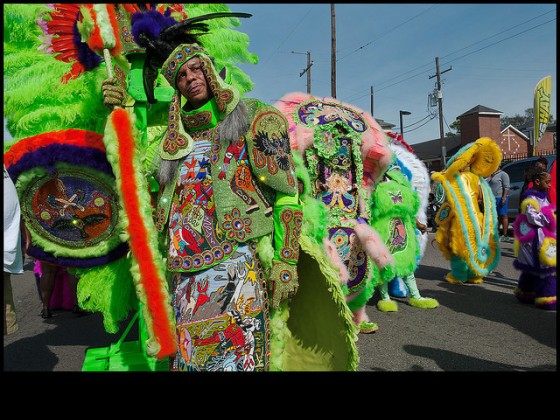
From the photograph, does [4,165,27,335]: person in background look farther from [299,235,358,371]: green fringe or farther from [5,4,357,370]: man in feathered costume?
[299,235,358,371]: green fringe

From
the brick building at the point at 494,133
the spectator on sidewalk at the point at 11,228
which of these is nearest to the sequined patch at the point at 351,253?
the spectator on sidewalk at the point at 11,228

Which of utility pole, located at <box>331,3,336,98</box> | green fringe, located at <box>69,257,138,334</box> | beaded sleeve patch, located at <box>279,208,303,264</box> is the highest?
utility pole, located at <box>331,3,336,98</box>

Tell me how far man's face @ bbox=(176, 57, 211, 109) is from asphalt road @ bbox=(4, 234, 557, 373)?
2387 mm

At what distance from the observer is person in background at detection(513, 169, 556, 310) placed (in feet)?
13.9

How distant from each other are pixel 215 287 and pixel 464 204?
4.46 m

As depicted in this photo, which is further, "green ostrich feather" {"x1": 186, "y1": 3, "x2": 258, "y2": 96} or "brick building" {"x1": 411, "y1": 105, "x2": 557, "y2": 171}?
"brick building" {"x1": 411, "y1": 105, "x2": 557, "y2": 171}

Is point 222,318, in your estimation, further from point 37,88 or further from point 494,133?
point 494,133

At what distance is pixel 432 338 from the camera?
3.76 meters

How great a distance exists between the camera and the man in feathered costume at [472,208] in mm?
5227

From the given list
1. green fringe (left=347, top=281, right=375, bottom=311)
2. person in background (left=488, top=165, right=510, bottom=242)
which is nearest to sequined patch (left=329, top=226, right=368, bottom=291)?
green fringe (left=347, top=281, right=375, bottom=311)

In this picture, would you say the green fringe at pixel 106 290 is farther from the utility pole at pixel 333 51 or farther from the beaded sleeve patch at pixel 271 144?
the utility pole at pixel 333 51

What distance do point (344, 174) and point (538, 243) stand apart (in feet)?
8.41

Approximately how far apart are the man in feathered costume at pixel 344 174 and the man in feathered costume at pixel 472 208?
2.36 meters
